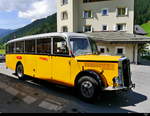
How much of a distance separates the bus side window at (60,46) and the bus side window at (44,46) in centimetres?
41

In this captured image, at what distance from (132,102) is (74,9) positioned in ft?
78.9

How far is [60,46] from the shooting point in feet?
23.0

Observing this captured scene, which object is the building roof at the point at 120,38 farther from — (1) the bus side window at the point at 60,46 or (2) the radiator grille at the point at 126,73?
(2) the radiator grille at the point at 126,73

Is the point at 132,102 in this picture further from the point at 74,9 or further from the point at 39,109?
the point at 74,9

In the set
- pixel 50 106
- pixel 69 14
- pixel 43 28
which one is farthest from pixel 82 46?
pixel 43 28

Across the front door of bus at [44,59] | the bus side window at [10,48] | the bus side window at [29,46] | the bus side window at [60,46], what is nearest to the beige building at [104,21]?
the bus side window at [10,48]

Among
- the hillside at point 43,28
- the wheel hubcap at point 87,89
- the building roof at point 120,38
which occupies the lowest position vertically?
the wheel hubcap at point 87,89

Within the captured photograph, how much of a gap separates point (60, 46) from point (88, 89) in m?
2.26

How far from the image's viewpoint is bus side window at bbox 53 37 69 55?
6748 millimetres

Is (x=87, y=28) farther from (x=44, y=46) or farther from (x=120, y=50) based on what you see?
(x=44, y=46)

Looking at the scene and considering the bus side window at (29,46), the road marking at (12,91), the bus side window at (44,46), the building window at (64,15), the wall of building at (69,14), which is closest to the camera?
the road marking at (12,91)

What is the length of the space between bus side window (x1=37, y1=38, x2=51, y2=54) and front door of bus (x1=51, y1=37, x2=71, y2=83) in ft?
1.39

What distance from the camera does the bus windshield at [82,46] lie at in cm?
673

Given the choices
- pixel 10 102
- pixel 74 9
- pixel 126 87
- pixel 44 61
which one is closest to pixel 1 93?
pixel 10 102
